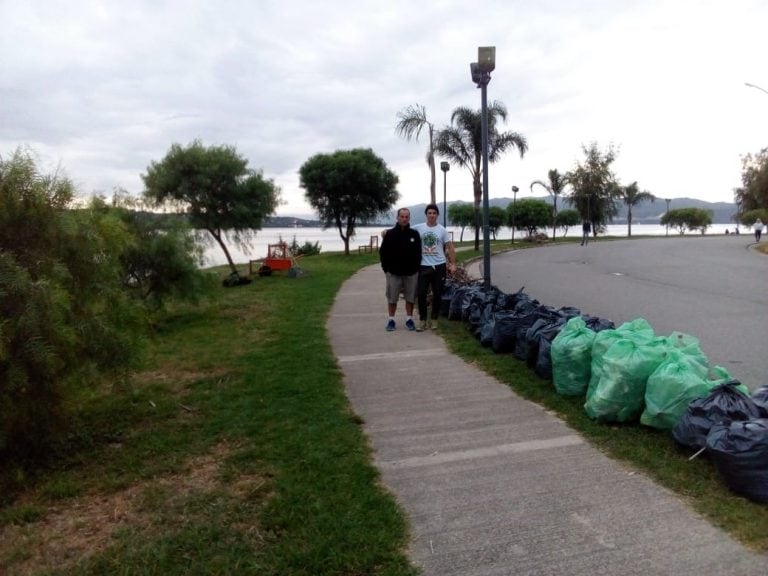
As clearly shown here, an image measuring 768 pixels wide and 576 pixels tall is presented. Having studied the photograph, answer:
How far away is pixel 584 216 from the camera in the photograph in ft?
193

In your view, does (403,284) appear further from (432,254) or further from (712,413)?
(712,413)

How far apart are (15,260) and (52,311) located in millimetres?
388

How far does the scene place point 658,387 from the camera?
392 centimetres

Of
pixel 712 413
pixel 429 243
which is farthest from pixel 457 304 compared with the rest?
pixel 712 413

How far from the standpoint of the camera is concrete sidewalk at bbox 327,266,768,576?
2.61m

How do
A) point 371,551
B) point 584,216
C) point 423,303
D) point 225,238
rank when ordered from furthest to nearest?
1. point 584,216
2. point 225,238
3. point 423,303
4. point 371,551

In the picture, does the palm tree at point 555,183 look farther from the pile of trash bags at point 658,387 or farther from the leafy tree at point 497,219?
the pile of trash bags at point 658,387

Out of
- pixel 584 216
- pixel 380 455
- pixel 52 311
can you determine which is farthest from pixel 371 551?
pixel 584 216

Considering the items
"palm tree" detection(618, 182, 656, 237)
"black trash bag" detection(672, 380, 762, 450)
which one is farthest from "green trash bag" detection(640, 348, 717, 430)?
"palm tree" detection(618, 182, 656, 237)

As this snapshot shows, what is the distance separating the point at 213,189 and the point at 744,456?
61.2 feet

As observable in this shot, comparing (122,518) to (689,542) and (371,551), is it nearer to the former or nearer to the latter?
(371,551)

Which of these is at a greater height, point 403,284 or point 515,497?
point 403,284

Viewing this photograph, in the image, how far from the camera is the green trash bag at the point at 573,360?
191 inches

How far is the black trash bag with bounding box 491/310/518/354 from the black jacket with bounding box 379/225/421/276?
1596 millimetres
